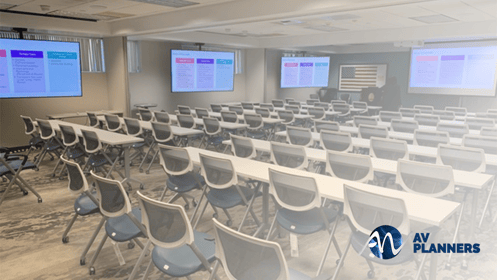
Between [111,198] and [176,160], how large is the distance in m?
1.14

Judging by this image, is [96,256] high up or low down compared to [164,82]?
down

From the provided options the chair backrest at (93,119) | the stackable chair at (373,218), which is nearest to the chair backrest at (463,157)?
the stackable chair at (373,218)

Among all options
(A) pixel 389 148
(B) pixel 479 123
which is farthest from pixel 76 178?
(B) pixel 479 123

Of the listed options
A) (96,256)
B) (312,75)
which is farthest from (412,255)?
(312,75)

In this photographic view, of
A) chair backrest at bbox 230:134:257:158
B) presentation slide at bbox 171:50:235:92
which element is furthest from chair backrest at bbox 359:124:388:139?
presentation slide at bbox 171:50:235:92

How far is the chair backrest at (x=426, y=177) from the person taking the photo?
3.18 metres

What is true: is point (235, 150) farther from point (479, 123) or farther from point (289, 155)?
point (479, 123)

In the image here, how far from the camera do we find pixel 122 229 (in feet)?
9.61

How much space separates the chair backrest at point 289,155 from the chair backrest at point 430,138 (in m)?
2.25

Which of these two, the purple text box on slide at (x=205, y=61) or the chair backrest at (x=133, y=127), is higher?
the purple text box on slide at (x=205, y=61)

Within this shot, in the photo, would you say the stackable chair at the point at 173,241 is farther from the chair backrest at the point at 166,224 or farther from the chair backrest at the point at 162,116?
the chair backrest at the point at 162,116

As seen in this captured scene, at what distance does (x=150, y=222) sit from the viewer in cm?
247

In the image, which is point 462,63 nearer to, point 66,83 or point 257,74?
point 257,74

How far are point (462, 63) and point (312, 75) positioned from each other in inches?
236
